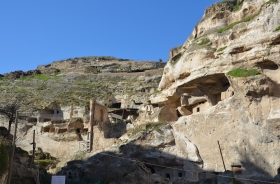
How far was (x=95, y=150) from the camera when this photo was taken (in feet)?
103

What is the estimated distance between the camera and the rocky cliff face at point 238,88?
24.8 metres

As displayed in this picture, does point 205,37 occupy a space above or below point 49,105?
above

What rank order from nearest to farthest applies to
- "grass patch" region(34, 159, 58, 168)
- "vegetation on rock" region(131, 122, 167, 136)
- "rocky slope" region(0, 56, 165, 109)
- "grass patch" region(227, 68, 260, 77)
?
"grass patch" region(227, 68, 260, 77) → "vegetation on rock" region(131, 122, 167, 136) → "grass patch" region(34, 159, 58, 168) → "rocky slope" region(0, 56, 165, 109)

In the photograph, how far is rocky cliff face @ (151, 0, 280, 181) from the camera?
24.8 m

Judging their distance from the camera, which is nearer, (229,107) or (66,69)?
(229,107)

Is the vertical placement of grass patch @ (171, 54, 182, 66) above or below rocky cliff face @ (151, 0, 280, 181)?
above

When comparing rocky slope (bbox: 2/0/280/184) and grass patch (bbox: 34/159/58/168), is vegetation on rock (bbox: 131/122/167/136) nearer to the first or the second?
rocky slope (bbox: 2/0/280/184)

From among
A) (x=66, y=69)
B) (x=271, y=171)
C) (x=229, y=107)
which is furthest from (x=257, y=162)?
(x=66, y=69)

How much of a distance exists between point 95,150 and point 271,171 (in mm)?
15206

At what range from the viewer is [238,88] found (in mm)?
26844

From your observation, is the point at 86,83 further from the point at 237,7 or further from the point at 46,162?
the point at 237,7

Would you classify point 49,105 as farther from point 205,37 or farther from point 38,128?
point 205,37

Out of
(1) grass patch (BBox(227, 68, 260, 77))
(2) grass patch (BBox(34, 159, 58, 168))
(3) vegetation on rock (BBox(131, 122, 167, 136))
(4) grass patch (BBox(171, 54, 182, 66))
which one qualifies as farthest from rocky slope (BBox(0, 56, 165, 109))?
(1) grass patch (BBox(227, 68, 260, 77))

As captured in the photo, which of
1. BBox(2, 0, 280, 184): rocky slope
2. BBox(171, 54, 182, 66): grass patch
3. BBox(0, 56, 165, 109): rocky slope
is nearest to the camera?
BBox(2, 0, 280, 184): rocky slope
